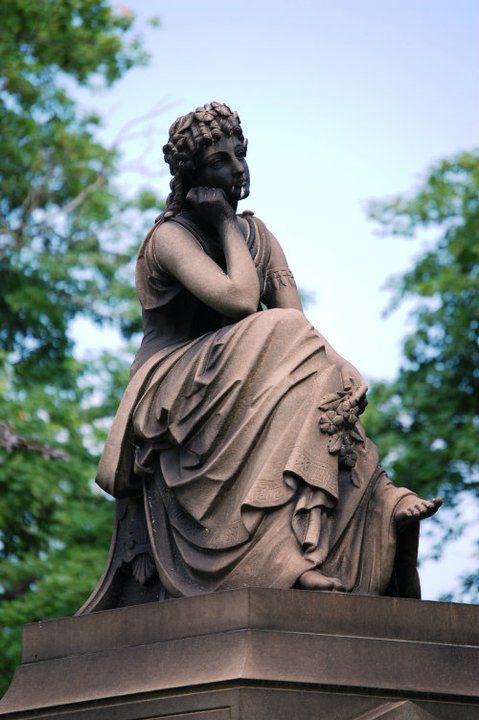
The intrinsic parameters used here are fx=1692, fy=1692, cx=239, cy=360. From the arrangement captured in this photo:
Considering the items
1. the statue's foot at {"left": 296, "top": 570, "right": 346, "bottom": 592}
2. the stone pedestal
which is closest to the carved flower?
the statue's foot at {"left": 296, "top": 570, "right": 346, "bottom": 592}

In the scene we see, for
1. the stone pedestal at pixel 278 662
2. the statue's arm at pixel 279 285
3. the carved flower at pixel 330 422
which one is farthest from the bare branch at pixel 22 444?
the carved flower at pixel 330 422

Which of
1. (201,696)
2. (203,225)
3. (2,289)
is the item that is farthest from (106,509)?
(201,696)

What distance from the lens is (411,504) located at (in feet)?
25.5

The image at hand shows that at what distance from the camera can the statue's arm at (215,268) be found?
809 cm

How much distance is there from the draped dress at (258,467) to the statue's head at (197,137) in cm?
89

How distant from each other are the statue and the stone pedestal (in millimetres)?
234

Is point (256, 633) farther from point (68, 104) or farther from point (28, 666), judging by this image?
point (68, 104)

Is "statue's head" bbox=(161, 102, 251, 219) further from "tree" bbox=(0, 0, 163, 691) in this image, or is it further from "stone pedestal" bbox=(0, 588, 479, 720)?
"tree" bbox=(0, 0, 163, 691)

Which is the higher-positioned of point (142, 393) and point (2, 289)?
point (2, 289)

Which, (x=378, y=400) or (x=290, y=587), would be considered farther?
(x=378, y=400)

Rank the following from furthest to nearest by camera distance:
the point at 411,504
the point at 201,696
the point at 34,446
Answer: the point at 34,446 → the point at 411,504 → the point at 201,696

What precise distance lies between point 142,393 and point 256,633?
5.44ft

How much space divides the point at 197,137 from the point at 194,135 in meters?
0.02

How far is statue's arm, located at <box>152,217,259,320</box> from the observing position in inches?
318
